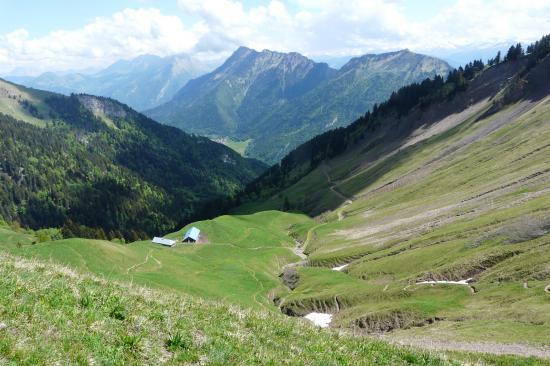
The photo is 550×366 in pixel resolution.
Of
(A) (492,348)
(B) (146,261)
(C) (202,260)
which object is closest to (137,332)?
(A) (492,348)

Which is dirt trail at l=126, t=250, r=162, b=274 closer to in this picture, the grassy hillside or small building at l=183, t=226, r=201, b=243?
the grassy hillside

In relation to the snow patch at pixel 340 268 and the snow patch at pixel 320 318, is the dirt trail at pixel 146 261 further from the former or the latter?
the snow patch at pixel 340 268

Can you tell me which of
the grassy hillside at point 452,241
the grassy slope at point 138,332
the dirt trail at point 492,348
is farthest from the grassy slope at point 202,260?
the dirt trail at point 492,348

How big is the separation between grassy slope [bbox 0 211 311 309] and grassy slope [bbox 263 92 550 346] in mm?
10011

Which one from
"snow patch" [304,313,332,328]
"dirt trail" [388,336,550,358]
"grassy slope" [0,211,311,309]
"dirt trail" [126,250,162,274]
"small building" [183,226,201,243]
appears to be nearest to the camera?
"dirt trail" [388,336,550,358]

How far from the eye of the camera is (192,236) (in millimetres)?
134000

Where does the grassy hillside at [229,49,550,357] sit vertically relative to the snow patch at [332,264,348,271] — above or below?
above

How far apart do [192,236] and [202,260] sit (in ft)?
92.9

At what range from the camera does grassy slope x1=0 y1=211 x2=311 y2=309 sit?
71.4m

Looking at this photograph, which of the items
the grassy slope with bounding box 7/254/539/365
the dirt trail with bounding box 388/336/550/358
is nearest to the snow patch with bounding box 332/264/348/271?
the dirt trail with bounding box 388/336/550/358

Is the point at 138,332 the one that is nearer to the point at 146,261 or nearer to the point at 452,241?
the point at 146,261

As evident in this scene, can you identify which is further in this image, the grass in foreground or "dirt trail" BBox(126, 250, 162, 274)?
"dirt trail" BBox(126, 250, 162, 274)

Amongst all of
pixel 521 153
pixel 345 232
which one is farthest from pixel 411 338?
pixel 521 153

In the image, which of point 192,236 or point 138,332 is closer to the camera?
point 138,332
